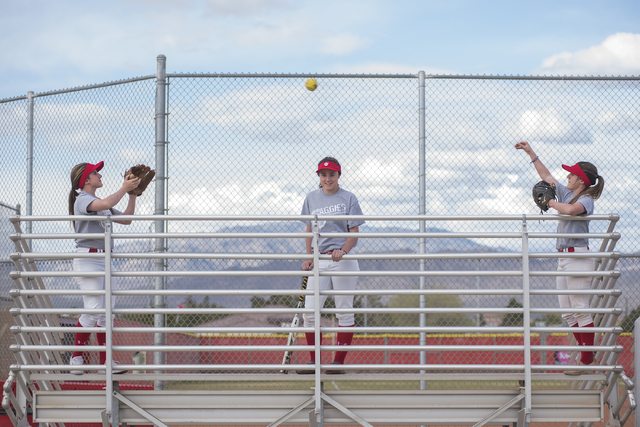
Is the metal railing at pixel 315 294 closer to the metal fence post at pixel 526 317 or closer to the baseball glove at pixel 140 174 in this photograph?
the metal fence post at pixel 526 317

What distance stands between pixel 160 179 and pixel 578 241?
420 cm

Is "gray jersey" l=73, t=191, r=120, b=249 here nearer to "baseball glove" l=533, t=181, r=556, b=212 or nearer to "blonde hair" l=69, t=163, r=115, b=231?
"blonde hair" l=69, t=163, r=115, b=231

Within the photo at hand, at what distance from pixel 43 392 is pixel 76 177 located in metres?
1.77

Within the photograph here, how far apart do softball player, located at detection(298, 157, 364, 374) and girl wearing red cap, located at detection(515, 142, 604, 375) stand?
5.33ft

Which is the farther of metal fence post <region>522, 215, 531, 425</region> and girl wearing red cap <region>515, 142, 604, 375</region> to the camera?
girl wearing red cap <region>515, 142, 604, 375</region>

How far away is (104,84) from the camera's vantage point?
6.57 meters

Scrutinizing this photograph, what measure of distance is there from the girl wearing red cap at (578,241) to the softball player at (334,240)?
1.62 meters

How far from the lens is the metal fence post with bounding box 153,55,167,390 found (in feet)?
19.6

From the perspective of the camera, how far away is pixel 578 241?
4.56 m

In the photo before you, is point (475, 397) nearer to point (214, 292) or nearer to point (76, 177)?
point (214, 292)

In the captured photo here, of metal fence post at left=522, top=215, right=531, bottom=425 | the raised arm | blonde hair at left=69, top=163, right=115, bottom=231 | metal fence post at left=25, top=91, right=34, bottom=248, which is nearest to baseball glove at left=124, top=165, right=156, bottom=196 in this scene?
blonde hair at left=69, top=163, right=115, bottom=231

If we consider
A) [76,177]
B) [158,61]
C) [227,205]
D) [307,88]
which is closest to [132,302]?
[227,205]

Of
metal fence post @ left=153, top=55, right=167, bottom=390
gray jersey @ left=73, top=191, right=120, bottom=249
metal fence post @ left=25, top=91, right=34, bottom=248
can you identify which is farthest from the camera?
metal fence post @ left=25, top=91, right=34, bottom=248

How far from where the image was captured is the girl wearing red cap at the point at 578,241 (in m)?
4.44
